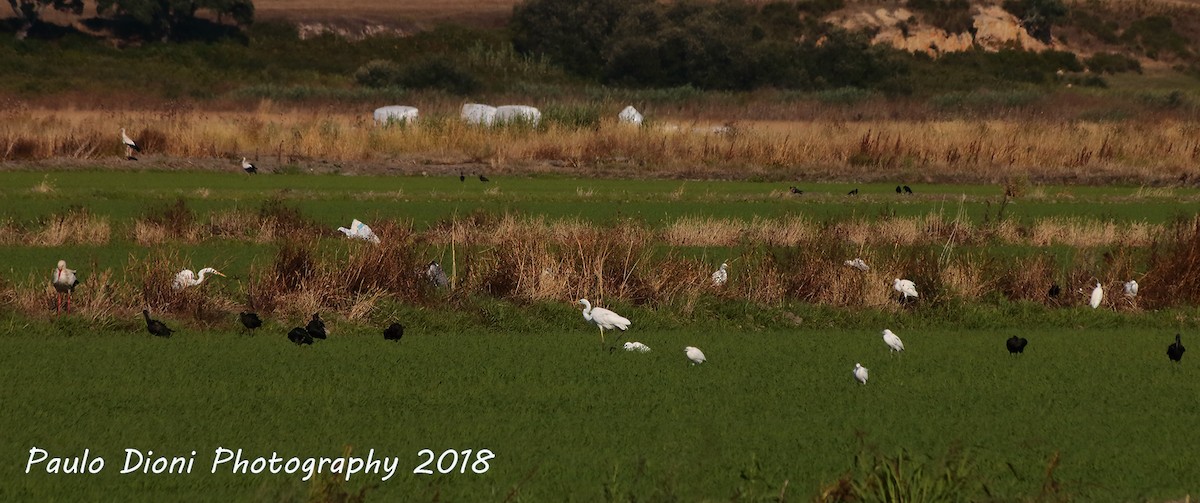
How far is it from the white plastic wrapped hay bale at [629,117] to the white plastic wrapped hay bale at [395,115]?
19.2ft

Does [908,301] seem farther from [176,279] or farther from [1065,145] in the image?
[1065,145]

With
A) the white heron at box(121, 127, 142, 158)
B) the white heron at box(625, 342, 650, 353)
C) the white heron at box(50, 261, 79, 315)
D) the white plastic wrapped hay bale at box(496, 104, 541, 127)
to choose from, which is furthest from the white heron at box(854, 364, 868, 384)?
the white plastic wrapped hay bale at box(496, 104, 541, 127)

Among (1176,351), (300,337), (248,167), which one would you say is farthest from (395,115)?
(1176,351)

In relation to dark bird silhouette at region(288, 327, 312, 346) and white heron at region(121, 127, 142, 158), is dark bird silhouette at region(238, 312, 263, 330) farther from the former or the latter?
white heron at region(121, 127, 142, 158)

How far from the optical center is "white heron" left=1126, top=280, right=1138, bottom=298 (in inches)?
562

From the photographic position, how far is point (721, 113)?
43688 millimetres

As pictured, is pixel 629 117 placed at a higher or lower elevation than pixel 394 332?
lower

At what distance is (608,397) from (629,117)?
28047 mm

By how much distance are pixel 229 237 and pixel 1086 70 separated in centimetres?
7156

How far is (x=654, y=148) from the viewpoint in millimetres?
33719

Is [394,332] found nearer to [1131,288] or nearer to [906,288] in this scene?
[906,288]

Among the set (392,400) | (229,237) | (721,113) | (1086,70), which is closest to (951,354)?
(392,400)

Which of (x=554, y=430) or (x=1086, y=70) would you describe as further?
(x=1086, y=70)

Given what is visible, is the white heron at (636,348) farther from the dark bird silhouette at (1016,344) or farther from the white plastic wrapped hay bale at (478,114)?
the white plastic wrapped hay bale at (478,114)
